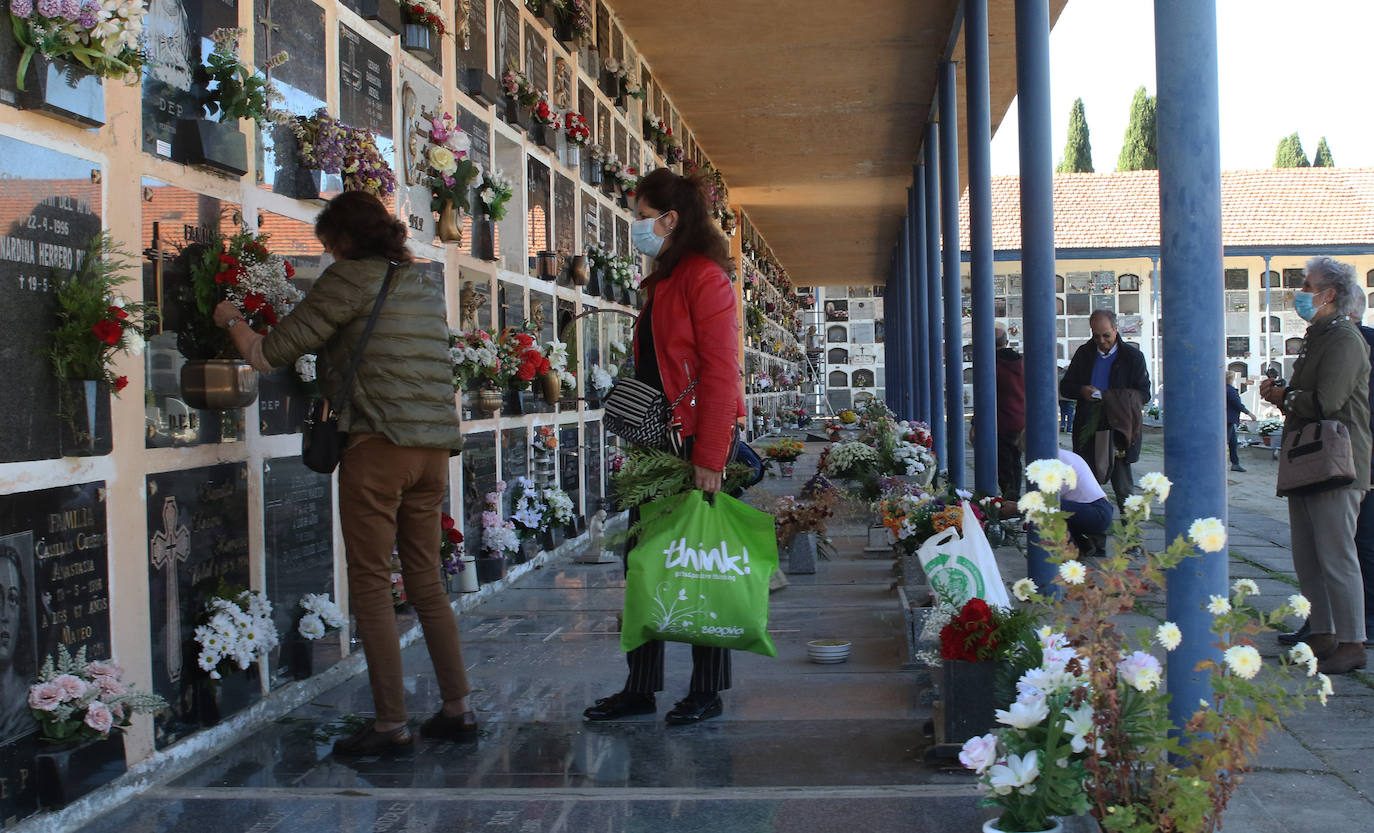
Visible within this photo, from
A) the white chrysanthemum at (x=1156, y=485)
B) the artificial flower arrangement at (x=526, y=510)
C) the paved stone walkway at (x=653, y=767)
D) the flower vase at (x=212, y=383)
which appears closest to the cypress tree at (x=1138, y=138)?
the artificial flower arrangement at (x=526, y=510)

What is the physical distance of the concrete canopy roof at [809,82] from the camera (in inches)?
346

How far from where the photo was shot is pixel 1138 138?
127 feet

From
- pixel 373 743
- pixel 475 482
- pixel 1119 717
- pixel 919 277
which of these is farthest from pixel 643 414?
pixel 919 277

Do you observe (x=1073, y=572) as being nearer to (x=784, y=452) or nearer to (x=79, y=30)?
(x=79, y=30)

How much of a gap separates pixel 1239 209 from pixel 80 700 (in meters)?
29.1

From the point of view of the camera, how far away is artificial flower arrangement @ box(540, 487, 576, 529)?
21.3 feet

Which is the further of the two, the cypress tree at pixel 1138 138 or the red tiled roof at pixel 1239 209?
the cypress tree at pixel 1138 138

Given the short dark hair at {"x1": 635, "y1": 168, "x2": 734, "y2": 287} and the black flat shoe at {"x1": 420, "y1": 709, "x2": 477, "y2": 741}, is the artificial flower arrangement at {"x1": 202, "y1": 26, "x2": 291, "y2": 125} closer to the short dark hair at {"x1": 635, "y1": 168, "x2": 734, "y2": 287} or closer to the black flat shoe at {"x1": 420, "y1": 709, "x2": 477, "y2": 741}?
the short dark hair at {"x1": 635, "y1": 168, "x2": 734, "y2": 287}

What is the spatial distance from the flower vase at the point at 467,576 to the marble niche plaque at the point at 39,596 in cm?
241

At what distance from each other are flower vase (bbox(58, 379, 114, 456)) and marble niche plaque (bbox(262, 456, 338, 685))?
0.78 metres

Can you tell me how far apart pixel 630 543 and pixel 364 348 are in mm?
885

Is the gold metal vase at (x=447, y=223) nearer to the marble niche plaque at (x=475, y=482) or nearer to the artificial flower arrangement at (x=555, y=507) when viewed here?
the marble niche plaque at (x=475, y=482)

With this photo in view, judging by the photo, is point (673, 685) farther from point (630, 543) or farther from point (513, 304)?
point (513, 304)

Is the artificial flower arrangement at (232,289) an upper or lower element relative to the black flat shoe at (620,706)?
upper
